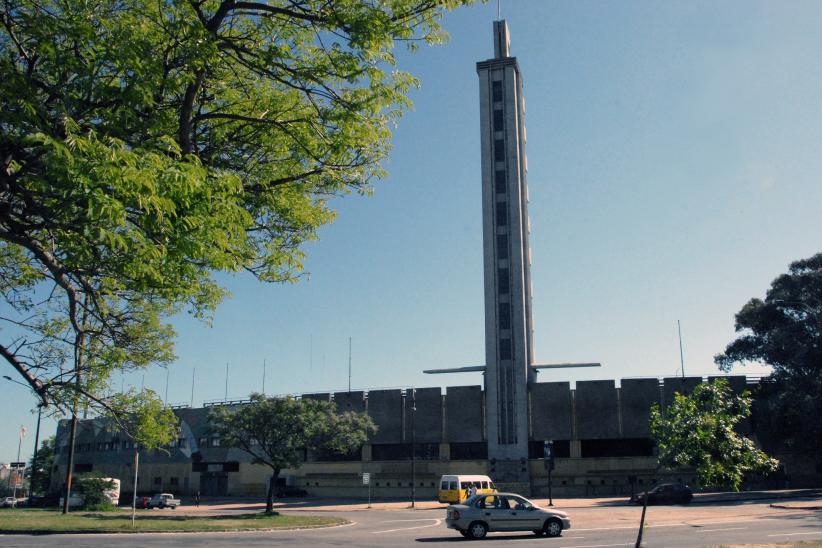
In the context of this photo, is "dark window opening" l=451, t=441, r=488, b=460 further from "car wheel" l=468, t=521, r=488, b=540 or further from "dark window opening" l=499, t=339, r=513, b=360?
"car wheel" l=468, t=521, r=488, b=540

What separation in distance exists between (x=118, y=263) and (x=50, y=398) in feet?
19.0

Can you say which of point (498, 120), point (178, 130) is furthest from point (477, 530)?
point (498, 120)

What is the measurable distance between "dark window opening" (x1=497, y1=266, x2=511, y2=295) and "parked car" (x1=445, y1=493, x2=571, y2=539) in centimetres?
4228

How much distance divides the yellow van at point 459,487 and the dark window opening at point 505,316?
20969 mm

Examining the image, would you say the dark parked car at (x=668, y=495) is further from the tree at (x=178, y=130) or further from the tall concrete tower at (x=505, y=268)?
the tree at (x=178, y=130)

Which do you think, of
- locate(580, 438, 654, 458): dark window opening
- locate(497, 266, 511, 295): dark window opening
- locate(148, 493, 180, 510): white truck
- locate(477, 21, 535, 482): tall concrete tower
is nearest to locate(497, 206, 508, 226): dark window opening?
locate(477, 21, 535, 482): tall concrete tower

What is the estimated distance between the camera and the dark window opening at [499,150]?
225ft

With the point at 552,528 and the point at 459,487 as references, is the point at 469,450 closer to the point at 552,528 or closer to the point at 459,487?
the point at 459,487

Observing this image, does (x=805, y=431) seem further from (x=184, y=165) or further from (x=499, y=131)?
(x=184, y=165)

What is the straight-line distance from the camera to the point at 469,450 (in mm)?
65000

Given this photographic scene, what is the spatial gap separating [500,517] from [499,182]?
48172 mm

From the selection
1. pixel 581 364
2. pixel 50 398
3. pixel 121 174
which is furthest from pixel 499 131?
pixel 121 174

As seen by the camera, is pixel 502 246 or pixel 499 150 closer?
pixel 502 246

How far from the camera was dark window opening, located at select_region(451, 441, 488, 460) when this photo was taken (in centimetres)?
6469
